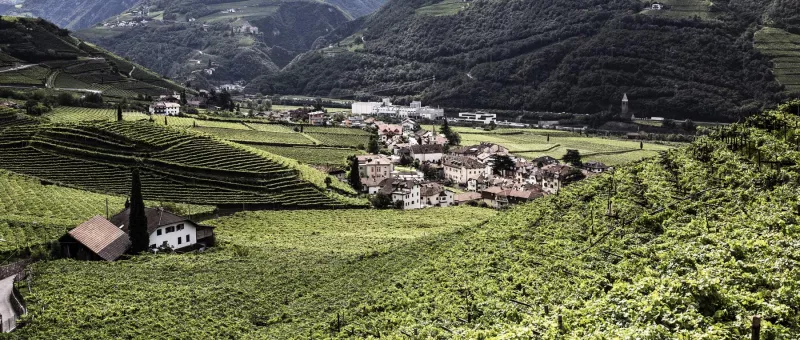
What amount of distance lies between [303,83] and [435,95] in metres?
56.3

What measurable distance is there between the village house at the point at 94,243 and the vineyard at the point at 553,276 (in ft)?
8.80

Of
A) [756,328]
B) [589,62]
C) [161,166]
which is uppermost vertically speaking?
[589,62]

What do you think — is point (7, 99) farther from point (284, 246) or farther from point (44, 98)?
Answer: point (284, 246)

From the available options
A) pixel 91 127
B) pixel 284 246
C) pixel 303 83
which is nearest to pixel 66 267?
pixel 284 246

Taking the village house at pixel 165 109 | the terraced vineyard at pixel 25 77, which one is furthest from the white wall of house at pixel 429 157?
the terraced vineyard at pixel 25 77

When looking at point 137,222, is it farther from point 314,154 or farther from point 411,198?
point 314,154

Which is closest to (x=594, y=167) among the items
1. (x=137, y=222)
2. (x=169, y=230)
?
(x=169, y=230)

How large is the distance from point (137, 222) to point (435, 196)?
42589mm

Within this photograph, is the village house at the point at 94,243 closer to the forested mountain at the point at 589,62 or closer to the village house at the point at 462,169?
the village house at the point at 462,169

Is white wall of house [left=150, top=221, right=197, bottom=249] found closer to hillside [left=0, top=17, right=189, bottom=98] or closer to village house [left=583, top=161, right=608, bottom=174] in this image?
village house [left=583, top=161, right=608, bottom=174]

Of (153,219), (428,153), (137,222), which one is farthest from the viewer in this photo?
(428,153)

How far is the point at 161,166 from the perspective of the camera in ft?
200

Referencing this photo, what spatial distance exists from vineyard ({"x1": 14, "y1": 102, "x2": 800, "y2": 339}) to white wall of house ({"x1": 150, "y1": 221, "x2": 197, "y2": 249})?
4.33 m

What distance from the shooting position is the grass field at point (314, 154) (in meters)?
80.2
